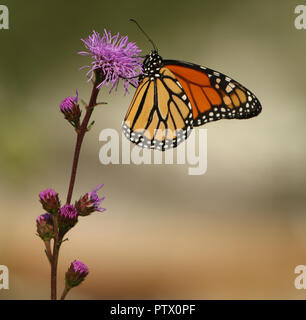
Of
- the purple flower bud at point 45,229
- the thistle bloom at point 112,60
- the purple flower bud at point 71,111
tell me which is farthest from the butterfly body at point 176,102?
the purple flower bud at point 45,229

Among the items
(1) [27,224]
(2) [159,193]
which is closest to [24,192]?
(1) [27,224]

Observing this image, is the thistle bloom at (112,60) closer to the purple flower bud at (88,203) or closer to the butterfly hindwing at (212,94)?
the purple flower bud at (88,203)

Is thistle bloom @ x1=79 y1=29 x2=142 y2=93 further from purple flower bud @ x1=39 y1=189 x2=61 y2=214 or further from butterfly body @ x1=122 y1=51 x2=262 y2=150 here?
butterfly body @ x1=122 y1=51 x2=262 y2=150

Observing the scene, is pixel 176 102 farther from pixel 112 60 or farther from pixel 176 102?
pixel 112 60

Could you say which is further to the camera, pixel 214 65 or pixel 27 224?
pixel 214 65

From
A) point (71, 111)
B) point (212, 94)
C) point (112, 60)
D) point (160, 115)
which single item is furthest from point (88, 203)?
point (212, 94)

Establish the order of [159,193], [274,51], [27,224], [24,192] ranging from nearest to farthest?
1. [27,224]
2. [24,192]
3. [159,193]
4. [274,51]

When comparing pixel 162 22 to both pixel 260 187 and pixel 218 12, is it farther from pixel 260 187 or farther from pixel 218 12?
pixel 260 187

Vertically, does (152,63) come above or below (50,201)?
above
